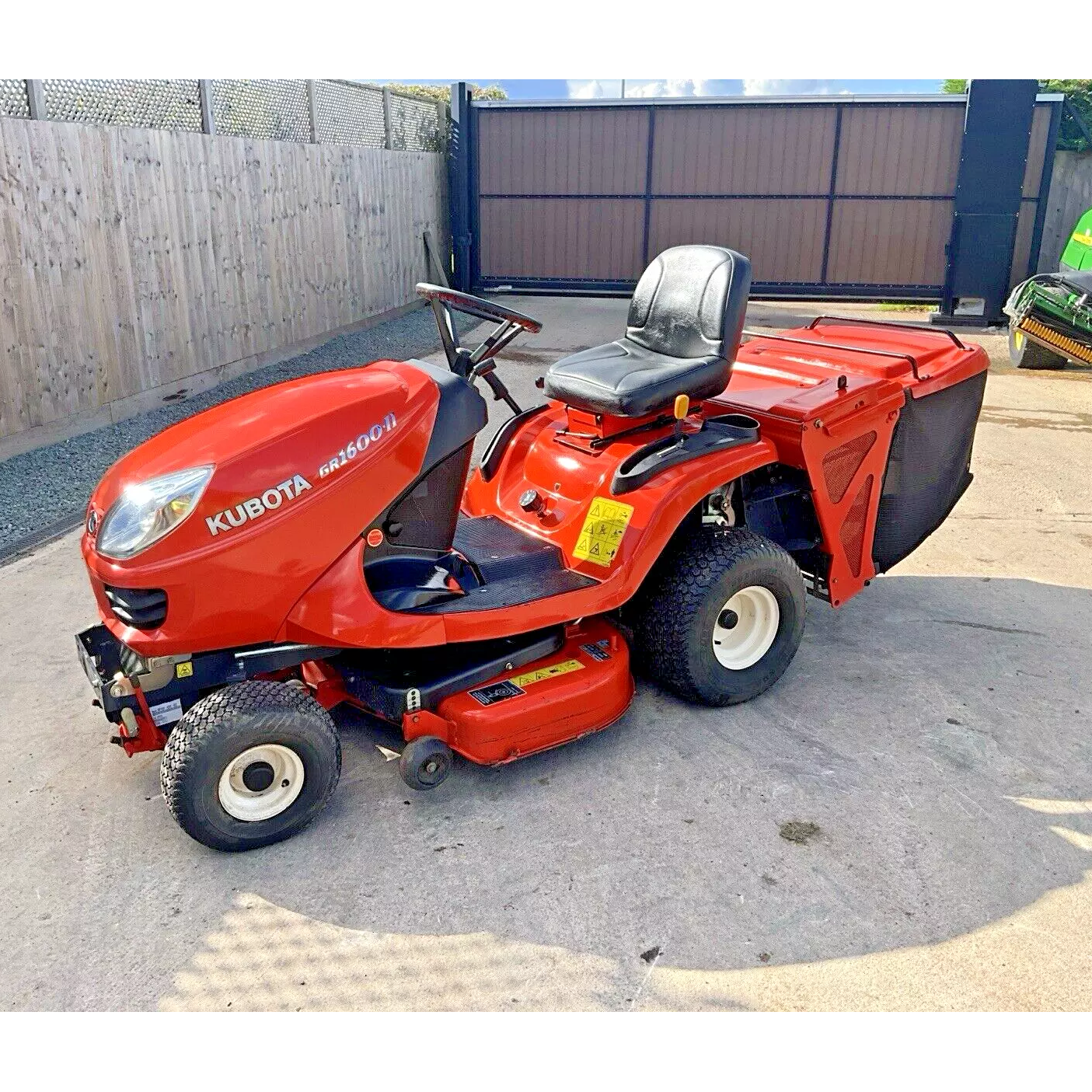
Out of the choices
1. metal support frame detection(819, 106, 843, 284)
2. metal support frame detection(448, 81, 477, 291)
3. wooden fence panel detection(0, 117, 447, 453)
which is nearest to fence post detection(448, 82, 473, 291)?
metal support frame detection(448, 81, 477, 291)

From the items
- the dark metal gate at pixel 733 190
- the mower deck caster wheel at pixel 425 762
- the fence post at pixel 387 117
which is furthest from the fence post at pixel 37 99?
the dark metal gate at pixel 733 190

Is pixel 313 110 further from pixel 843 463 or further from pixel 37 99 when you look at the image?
pixel 843 463

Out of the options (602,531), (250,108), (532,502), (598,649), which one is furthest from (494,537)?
(250,108)

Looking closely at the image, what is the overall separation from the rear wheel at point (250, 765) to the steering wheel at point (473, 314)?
1.15 m

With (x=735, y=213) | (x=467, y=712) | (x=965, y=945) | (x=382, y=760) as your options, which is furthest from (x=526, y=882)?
(x=735, y=213)

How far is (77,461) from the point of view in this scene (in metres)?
6.21

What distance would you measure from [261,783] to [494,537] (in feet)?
3.95

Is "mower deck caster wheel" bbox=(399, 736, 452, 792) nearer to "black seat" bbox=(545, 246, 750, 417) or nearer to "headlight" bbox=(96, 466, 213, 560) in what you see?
"headlight" bbox=(96, 466, 213, 560)

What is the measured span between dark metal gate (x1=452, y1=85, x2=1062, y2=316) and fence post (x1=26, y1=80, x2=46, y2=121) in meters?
7.54

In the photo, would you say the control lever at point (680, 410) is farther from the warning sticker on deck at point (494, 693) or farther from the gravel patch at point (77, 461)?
the gravel patch at point (77, 461)

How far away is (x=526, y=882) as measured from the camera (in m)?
2.70

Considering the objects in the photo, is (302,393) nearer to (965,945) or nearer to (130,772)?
(130,772)

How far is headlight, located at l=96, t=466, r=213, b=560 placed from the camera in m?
2.66

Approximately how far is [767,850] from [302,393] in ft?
6.01
